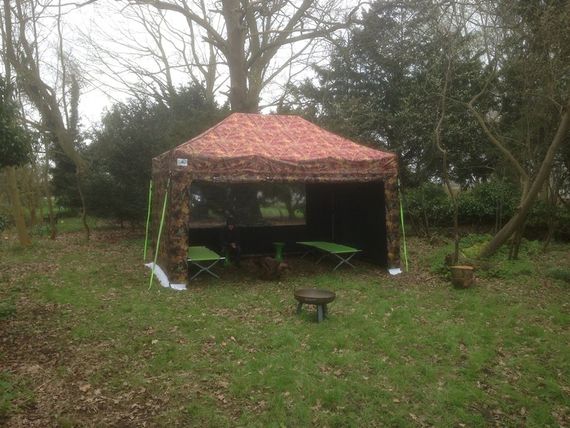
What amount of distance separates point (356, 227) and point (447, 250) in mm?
2470

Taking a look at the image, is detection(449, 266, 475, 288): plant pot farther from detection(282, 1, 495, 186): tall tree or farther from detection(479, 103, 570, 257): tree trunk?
detection(282, 1, 495, 186): tall tree

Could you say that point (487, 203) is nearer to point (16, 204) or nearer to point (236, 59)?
point (236, 59)

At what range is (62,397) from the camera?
13.7 ft

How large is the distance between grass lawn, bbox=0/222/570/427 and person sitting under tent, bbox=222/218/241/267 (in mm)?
1786

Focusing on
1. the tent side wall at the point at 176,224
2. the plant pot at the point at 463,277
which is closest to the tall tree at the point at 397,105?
the plant pot at the point at 463,277

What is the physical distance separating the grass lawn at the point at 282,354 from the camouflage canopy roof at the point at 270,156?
6.67ft

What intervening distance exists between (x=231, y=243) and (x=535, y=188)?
644cm

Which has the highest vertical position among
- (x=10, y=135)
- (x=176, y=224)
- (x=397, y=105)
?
(x=397, y=105)

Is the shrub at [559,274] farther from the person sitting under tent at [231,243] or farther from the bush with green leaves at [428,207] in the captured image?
the person sitting under tent at [231,243]

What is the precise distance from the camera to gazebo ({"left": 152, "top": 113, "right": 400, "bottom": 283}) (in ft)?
25.2

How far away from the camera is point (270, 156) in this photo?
8258 mm

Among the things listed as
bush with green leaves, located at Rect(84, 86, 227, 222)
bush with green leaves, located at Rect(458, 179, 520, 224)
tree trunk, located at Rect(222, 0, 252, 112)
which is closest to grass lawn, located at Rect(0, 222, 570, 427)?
bush with green leaves, located at Rect(84, 86, 227, 222)

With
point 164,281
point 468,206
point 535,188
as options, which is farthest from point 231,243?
point 468,206

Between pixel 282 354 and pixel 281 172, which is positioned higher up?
pixel 281 172
